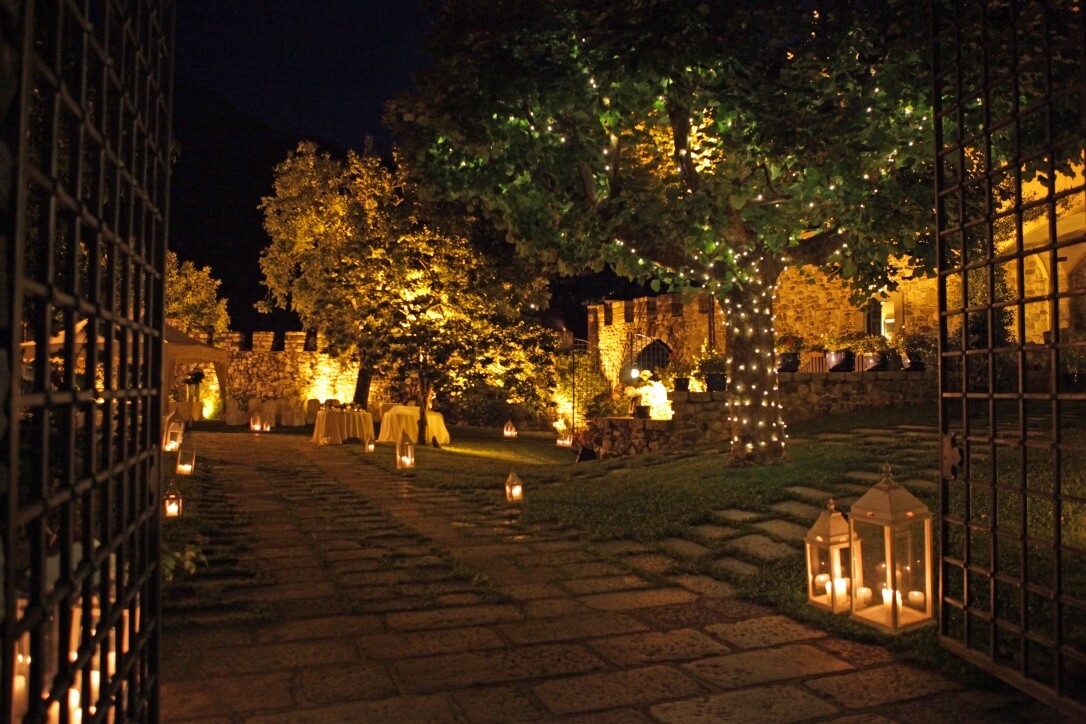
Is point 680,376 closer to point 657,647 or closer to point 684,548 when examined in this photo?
point 684,548

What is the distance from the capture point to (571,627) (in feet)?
14.0

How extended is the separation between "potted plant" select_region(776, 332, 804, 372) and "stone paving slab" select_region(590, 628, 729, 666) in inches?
450

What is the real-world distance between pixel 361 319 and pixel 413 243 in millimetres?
1861

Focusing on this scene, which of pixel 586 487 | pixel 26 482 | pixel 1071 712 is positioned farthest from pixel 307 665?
pixel 586 487

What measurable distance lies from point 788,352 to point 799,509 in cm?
969

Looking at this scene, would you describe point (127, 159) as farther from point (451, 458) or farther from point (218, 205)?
point (218, 205)

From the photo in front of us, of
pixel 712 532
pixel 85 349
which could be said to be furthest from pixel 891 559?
pixel 85 349

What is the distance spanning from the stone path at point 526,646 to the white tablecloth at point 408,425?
368 inches

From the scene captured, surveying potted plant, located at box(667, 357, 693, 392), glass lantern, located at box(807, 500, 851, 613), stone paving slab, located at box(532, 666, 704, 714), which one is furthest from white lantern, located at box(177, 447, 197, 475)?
glass lantern, located at box(807, 500, 851, 613)

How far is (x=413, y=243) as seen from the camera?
1572cm

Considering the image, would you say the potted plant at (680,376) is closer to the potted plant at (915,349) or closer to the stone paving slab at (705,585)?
the potted plant at (915,349)

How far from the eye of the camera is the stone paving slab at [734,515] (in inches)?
272

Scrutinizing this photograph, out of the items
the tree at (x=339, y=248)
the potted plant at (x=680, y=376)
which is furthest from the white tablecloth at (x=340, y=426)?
the potted plant at (x=680, y=376)

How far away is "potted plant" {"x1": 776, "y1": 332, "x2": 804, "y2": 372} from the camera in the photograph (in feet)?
49.2
